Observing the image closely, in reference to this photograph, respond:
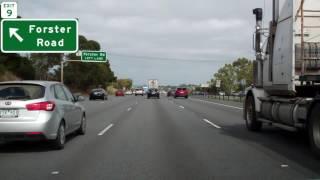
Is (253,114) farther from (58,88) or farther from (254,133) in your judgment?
(58,88)

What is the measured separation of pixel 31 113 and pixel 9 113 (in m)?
0.46

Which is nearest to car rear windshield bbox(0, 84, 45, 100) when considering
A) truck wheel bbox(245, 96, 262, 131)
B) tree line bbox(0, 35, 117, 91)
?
truck wheel bbox(245, 96, 262, 131)

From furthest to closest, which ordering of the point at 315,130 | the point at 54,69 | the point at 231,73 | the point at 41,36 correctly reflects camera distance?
the point at 231,73 → the point at 54,69 → the point at 41,36 → the point at 315,130

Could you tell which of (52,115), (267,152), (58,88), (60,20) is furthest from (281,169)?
(60,20)

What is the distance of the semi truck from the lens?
12.2 meters

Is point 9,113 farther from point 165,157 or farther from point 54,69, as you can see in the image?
point 54,69

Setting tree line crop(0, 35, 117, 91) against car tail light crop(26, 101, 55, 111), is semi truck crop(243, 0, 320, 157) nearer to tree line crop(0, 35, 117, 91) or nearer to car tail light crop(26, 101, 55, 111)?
car tail light crop(26, 101, 55, 111)

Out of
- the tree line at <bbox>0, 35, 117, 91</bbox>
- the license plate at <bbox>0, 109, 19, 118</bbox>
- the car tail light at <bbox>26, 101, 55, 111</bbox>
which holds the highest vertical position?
the tree line at <bbox>0, 35, 117, 91</bbox>

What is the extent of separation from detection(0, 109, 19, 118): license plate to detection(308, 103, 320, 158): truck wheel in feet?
20.0

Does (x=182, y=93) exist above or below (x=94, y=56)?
below

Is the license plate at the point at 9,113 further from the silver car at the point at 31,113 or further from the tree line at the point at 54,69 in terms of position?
the tree line at the point at 54,69

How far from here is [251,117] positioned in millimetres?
17094

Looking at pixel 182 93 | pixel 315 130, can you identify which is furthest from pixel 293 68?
pixel 182 93

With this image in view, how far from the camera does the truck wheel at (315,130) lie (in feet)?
35.5
